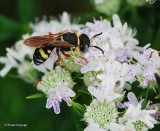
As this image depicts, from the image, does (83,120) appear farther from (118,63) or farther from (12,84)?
(12,84)

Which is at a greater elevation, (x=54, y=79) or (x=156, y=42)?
(x=156, y=42)

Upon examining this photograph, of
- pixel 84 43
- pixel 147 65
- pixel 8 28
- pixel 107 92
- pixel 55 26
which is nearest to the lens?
pixel 107 92

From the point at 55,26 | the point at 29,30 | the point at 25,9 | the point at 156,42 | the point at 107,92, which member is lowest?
the point at 107,92

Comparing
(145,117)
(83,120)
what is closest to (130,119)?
(145,117)

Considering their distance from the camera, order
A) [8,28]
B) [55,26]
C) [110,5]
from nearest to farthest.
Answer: [55,26] → [110,5] → [8,28]

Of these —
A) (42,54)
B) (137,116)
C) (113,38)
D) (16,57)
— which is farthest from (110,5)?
(137,116)

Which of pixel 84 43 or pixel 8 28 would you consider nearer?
pixel 84 43

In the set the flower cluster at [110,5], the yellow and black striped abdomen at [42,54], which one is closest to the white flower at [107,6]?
the flower cluster at [110,5]

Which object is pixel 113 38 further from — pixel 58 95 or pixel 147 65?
pixel 58 95
